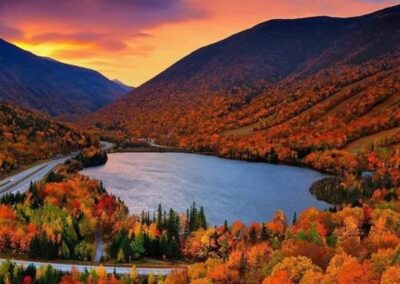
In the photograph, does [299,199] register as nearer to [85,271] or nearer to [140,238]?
[140,238]

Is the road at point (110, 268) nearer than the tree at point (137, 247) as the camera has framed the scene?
Yes

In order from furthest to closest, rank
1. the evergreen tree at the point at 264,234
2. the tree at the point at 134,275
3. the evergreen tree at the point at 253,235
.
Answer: the evergreen tree at the point at 264,234, the evergreen tree at the point at 253,235, the tree at the point at 134,275

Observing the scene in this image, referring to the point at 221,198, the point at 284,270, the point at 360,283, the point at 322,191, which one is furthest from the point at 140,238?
the point at 322,191

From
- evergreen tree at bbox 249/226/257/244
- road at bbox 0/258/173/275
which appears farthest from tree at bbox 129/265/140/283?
evergreen tree at bbox 249/226/257/244

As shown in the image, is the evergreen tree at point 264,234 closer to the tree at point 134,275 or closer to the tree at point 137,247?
the tree at point 137,247

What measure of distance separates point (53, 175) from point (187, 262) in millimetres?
94940

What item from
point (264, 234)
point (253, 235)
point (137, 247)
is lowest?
point (137, 247)

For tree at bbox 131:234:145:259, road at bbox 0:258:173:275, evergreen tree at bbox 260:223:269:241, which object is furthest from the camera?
evergreen tree at bbox 260:223:269:241

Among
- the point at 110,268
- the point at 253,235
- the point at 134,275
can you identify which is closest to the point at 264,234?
the point at 253,235

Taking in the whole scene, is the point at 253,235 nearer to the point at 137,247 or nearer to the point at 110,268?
the point at 137,247

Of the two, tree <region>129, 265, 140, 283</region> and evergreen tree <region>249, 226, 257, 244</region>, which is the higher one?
evergreen tree <region>249, 226, 257, 244</region>

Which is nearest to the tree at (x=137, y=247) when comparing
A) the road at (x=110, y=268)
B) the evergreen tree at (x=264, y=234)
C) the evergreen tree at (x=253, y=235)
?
the road at (x=110, y=268)

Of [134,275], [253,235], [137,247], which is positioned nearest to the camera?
[134,275]

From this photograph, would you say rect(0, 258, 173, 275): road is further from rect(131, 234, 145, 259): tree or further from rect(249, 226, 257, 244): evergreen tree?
rect(249, 226, 257, 244): evergreen tree
